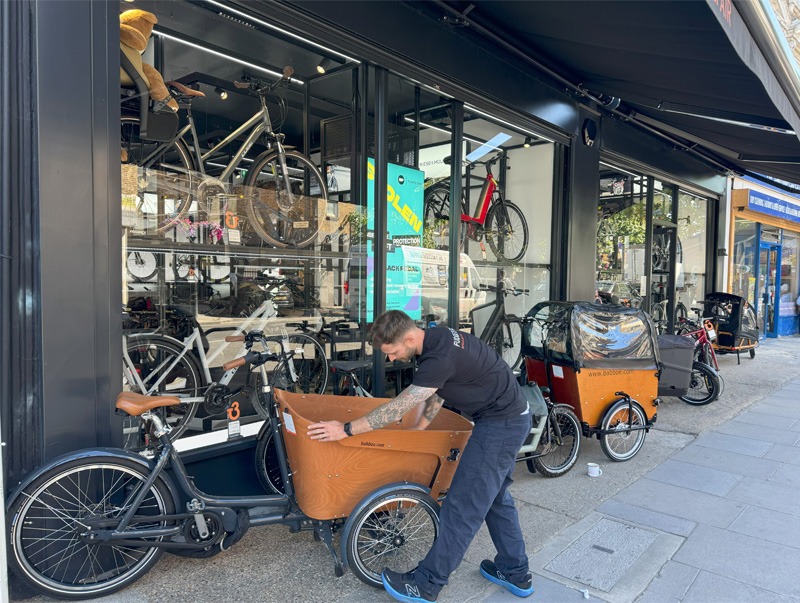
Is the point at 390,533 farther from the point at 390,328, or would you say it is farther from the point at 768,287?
the point at 768,287

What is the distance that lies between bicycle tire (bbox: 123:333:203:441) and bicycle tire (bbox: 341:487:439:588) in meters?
1.66

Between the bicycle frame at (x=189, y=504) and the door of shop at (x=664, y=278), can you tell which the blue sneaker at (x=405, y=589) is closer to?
the bicycle frame at (x=189, y=504)

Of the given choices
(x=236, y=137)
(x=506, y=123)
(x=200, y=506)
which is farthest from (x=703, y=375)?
(x=200, y=506)

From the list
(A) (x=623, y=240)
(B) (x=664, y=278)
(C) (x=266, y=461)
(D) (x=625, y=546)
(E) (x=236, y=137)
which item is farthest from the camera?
(B) (x=664, y=278)

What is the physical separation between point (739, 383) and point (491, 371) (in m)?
7.26

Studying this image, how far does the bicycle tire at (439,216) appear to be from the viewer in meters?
5.46

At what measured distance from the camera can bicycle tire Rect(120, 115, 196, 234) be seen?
381 centimetres

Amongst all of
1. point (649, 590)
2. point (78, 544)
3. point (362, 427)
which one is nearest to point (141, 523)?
point (78, 544)

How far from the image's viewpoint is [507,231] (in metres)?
7.38

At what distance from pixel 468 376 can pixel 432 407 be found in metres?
0.39

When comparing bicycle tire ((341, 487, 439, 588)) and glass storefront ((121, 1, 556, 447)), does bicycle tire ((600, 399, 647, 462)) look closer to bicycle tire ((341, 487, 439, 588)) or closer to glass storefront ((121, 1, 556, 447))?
glass storefront ((121, 1, 556, 447))

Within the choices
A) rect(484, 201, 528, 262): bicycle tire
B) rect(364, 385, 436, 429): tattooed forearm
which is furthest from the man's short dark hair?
rect(484, 201, 528, 262): bicycle tire

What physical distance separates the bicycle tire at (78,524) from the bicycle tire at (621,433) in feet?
11.8

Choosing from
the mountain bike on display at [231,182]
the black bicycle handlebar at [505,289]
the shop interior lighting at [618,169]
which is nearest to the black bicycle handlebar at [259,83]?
the mountain bike on display at [231,182]
